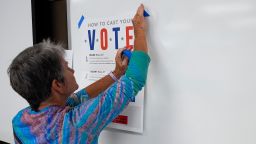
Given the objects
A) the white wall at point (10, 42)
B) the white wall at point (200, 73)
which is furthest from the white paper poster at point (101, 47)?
the white wall at point (10, 42)

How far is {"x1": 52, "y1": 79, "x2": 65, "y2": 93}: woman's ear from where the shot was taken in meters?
0.81

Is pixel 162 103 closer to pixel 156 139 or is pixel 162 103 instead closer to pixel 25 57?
pixel 156 139

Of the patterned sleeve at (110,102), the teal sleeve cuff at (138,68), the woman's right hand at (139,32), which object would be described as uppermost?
the woman's right hand at (139,32)

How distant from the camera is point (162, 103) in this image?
0.86 meters

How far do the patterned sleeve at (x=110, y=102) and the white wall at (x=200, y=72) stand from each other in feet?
0.34

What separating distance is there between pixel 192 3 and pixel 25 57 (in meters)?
0.54

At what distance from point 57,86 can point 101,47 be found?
0.83 feet

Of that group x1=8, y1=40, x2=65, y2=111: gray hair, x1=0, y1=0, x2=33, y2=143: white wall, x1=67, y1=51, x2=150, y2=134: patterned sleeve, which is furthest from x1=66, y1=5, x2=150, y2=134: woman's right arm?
x1=0, y1=0, x2=33, y2=143: white wall

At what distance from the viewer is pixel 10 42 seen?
144 centimetres

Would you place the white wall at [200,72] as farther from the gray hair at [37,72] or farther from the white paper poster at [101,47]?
the gray hair at [37,72]

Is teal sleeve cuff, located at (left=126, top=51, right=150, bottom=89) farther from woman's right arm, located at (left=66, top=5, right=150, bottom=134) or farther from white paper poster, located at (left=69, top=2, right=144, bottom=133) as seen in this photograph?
white paper poster, located at (left=69, top=2, right=144, bottom=133)

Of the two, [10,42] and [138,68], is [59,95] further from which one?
[10,42]

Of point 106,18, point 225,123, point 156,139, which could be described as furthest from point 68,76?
point 225,123

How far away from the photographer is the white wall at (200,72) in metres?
0.69
